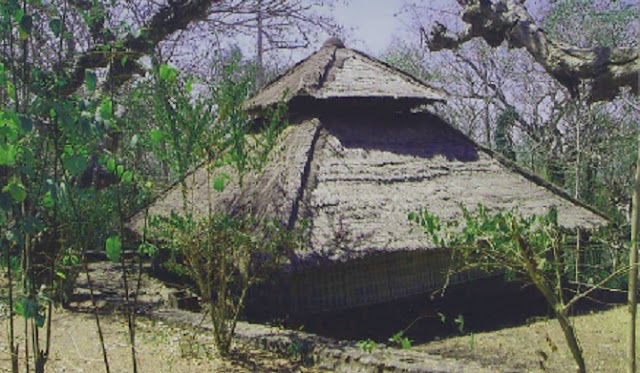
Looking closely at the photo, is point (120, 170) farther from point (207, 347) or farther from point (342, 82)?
point (342, 82)

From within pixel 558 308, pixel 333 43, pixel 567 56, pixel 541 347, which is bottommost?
pixel 541 347

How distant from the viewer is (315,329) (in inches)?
269

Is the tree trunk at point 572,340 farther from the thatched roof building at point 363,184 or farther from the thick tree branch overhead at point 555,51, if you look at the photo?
the thatched roof building at point 363,184

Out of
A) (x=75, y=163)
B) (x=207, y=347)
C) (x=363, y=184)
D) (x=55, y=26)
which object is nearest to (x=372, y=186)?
(x=363, y=184)

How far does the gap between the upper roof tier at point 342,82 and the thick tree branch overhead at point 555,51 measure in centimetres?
313

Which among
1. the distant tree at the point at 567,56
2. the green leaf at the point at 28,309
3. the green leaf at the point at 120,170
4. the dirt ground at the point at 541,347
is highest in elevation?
the distant tree at the point at 567,56

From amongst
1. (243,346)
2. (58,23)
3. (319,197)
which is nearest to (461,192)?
(319,197)

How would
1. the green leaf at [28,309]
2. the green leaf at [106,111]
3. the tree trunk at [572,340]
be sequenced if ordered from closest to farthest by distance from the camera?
1. the green leaf at [28,309]
2. the green leaf at [106,111]
3. the tree trunk at [572,340]

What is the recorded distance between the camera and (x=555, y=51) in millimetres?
3990

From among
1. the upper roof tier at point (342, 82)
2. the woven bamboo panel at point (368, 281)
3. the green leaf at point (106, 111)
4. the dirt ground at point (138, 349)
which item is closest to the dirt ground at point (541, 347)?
the woven bamboo panel at point (368, 281)

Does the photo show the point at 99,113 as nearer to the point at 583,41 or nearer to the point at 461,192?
the point at 461,192

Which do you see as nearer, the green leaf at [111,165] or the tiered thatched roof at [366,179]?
the green leaf at [111,165]

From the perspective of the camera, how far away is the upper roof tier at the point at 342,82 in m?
8.34

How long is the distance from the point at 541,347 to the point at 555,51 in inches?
136
